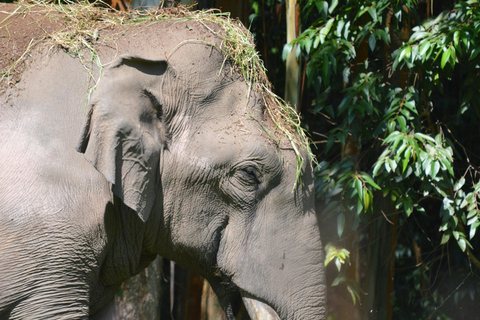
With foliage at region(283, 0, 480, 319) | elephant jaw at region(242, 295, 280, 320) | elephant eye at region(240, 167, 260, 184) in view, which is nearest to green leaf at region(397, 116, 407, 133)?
foliage at region(283, 0, 480, 319)

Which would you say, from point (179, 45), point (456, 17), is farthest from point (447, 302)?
point (179, 45)

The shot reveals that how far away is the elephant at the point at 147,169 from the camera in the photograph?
1.94 meters

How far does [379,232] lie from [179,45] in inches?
95.7

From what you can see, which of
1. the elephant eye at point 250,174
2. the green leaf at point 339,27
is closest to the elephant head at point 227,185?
the elephant eye at point 250,174

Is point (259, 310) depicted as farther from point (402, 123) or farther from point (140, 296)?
point (140, 296)

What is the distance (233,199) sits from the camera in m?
2.20

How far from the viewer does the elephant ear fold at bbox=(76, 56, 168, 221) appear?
1.99m

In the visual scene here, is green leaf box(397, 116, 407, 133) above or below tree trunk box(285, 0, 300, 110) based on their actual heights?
below

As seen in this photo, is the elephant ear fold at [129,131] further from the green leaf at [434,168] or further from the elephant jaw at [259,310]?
the green leaf at [434,168]

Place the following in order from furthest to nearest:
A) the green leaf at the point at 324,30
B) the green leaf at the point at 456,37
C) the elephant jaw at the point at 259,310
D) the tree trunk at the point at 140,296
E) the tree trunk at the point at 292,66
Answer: the tree trunk at the point at 140,296 < the tree trunk at the point at 292,66 < the green leaf at the point at 324,30 < the green leaf at the point at 456,37 < the elephant jaw at the point at 259,310

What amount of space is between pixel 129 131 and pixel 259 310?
77 cm

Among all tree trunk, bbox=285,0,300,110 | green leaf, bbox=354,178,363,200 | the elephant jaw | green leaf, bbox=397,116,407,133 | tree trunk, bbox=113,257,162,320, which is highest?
tree trunk, bbox=285,0,300,110

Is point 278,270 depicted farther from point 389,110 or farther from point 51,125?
point 389,110

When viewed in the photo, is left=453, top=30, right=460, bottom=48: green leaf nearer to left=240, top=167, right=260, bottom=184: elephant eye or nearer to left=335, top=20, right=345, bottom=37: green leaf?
left=335, top=20, right=345, bottom=37: green leaf
